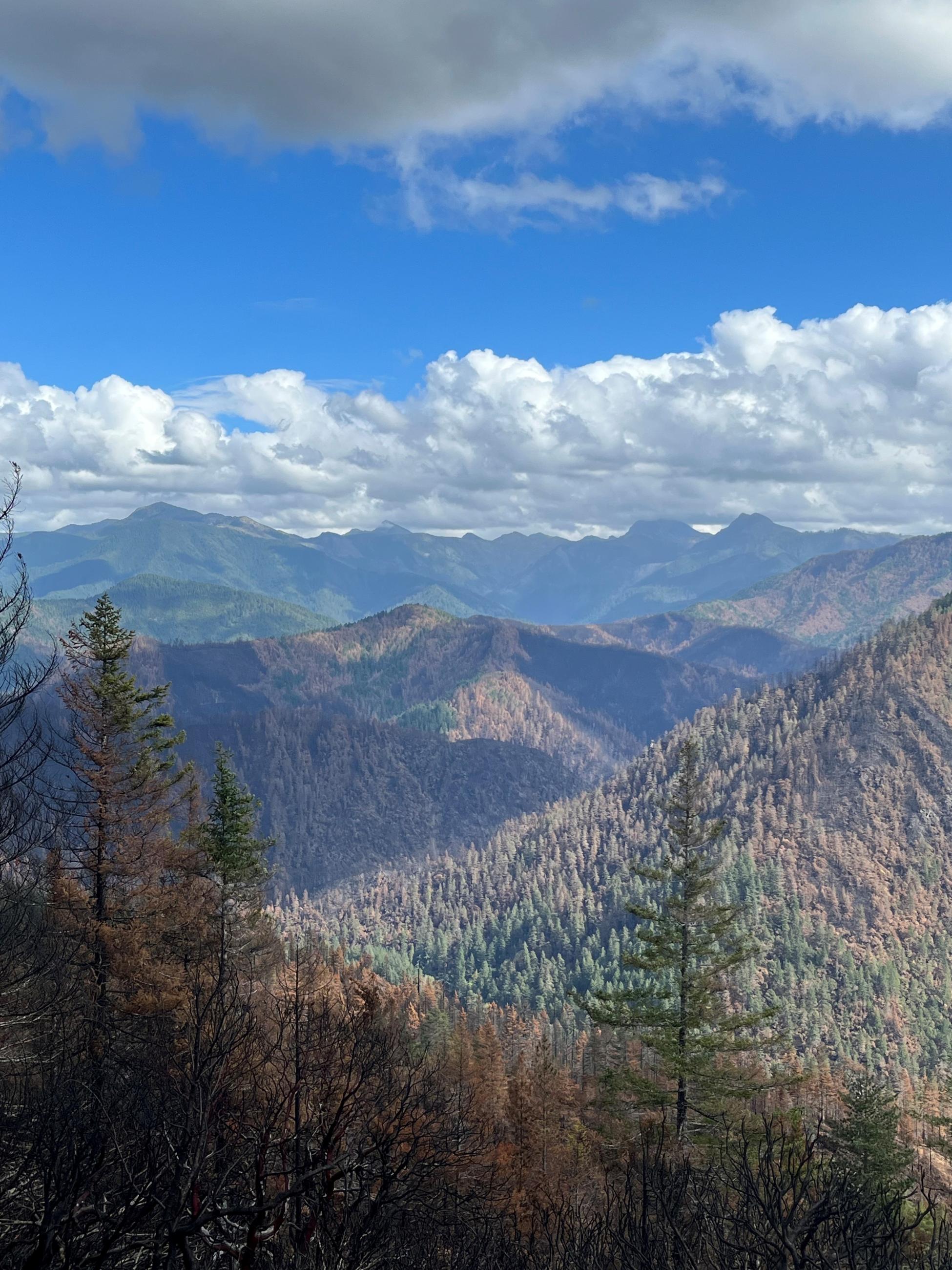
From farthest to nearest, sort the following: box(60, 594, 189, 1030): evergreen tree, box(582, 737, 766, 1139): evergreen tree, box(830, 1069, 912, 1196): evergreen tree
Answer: box(830, 1069, 912, 1196): evergreen tree
box(582, 737, 766, 1139): evergreen tree
box(60, 594, 189, 1030): evergreen tree

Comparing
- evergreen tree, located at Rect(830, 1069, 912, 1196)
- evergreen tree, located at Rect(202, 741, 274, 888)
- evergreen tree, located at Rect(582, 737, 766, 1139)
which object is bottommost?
evergreen tree, located at Rect(830, 1069, 912, 1196)

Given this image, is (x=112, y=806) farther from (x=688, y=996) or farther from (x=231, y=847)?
(x=688, y=996)

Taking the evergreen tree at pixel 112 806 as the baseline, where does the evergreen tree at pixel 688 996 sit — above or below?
below

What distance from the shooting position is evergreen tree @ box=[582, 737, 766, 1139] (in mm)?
28734

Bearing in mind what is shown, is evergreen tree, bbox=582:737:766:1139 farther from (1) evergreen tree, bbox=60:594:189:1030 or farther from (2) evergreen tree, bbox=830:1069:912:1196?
(1) evergreen tree, bbox=60:594:189:1030

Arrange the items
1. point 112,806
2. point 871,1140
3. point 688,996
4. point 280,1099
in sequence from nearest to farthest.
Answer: point 280,1099 < point 112,806 < point 688,996 < point 871,1140

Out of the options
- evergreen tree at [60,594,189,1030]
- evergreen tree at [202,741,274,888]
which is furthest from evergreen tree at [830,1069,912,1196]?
evergreen tree at [60,594,189,1030]

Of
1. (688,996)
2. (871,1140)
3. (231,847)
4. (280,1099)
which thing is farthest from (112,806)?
(871,1140)

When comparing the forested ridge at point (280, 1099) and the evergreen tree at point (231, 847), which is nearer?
the forested ridge at point (280, 1099)

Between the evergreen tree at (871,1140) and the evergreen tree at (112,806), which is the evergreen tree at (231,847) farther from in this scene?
the evergreen tree at (871,1140)

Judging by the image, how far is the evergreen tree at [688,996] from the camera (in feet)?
94.3

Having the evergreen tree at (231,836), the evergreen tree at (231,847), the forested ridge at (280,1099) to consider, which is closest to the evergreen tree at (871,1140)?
the forested ridge at (280,1099)

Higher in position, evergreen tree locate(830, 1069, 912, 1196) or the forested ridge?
the forested ridge

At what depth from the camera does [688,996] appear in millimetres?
29344
